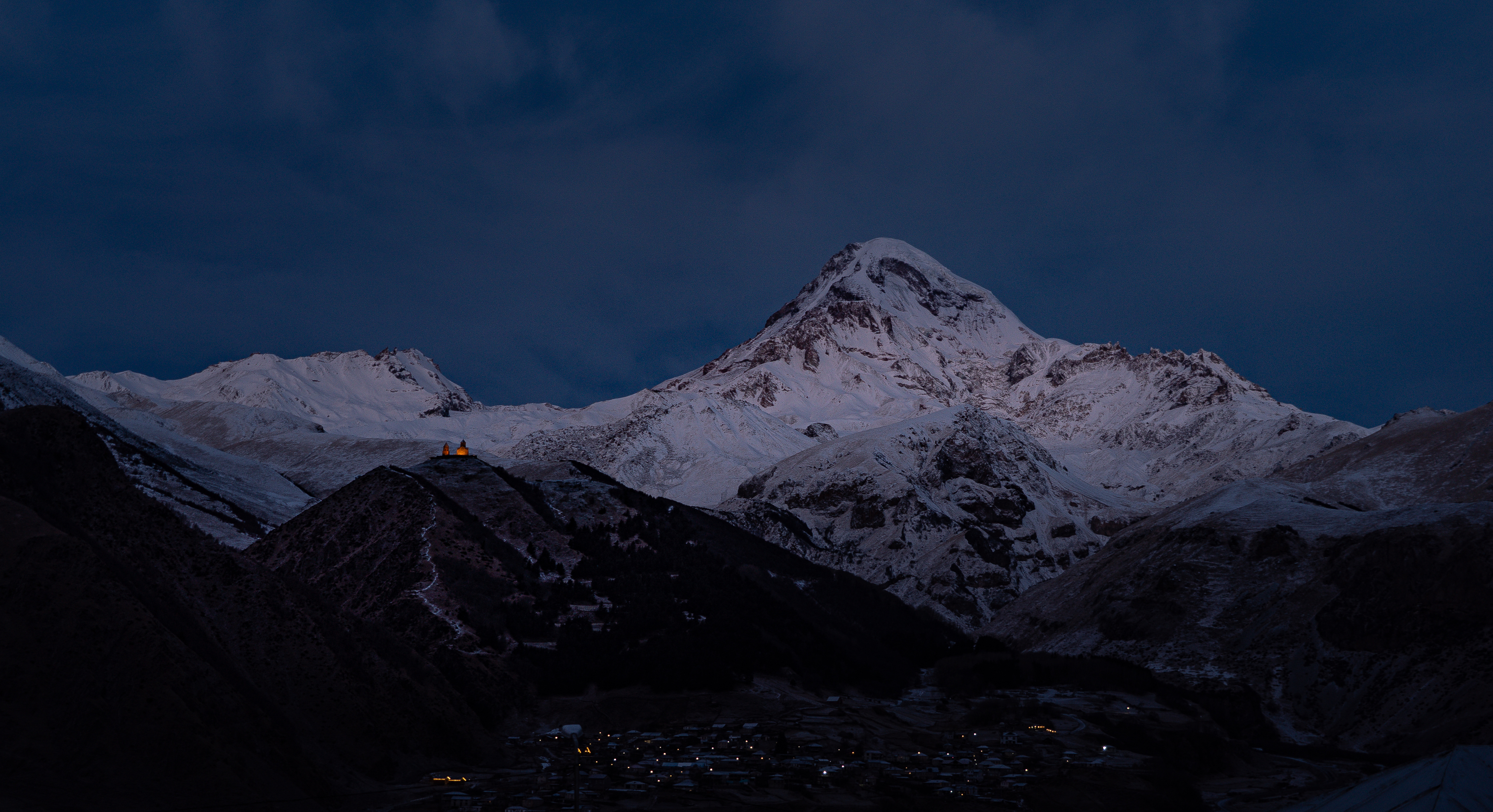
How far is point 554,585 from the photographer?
117m

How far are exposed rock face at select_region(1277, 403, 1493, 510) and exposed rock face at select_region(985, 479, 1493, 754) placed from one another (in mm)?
21994

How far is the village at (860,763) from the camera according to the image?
69.2m

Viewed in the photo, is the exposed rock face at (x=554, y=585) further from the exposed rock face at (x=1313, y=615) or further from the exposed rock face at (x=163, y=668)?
the exposed rock face at (x=1313, y=615)

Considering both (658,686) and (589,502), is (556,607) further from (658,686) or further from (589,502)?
(589,502)

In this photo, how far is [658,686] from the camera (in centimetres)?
9750

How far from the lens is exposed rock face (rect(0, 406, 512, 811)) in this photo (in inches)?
1934

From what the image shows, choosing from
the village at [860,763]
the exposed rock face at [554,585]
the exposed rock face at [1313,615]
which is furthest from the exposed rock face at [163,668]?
the exposed rock face at [1313,615]

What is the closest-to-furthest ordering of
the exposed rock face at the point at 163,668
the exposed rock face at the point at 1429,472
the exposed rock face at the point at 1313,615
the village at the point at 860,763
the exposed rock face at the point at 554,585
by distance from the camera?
1. the exposed rock face at the point at 163,668
2. the village at the point at 860,763
3. the exposed rock face at the point at 554,585
4. the exposed rock face at the point at 1313,615
5. the exposed rock face at the point at 1429,472

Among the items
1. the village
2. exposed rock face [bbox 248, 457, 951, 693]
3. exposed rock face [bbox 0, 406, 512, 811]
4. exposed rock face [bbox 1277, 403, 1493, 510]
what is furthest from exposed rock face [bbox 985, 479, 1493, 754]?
exposed rock face [bbox 0, 406, 512, 811]

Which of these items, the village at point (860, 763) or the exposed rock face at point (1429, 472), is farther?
the exposed rock face at point (1429, 472)

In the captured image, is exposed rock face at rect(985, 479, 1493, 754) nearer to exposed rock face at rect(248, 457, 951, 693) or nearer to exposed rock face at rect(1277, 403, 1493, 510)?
exposed rock face at rect(1277, 403, 1493, 510)

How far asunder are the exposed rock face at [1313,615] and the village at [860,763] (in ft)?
37.8

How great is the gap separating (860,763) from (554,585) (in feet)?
146

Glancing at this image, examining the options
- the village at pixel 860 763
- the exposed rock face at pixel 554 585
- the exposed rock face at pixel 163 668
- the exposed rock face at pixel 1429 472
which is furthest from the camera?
the exposed rock face at pixel 1429 472
